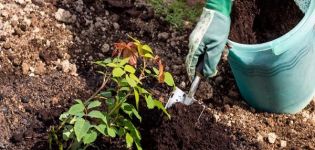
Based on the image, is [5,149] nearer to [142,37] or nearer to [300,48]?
[142,37]

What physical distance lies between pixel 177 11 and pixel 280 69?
0.73 meters

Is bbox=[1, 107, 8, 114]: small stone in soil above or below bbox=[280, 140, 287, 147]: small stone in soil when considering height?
above

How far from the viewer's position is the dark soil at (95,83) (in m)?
2.39

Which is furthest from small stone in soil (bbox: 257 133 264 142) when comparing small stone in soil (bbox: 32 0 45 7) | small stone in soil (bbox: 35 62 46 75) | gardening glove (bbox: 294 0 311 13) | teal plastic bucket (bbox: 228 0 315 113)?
small stone in soil (bbox: 32 0 45 7)

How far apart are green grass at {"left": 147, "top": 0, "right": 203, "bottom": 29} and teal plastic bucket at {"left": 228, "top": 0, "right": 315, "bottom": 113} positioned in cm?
47

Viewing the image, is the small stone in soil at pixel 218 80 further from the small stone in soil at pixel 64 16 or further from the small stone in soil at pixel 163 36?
the small stone in soil at pixel 64 16

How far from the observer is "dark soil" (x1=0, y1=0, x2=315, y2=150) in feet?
7.84

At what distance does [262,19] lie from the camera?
8.91ft

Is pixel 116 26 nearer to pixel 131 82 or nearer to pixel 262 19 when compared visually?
pixel 262 19

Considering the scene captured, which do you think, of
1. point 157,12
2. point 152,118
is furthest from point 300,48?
point 157,12

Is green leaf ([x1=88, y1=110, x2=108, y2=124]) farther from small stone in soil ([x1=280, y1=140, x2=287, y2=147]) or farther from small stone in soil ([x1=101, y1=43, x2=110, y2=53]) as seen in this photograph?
small stone in soil ([x1=280, y1=140, x2=287, y2=147])

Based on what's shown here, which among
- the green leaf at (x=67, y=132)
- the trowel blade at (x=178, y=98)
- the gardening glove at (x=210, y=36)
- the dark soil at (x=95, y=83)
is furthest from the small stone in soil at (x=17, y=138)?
the gardening glove at (x=210, y=36)

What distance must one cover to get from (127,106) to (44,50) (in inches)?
26.3

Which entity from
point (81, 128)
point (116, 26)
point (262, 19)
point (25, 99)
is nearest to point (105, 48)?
point (116, 26)
